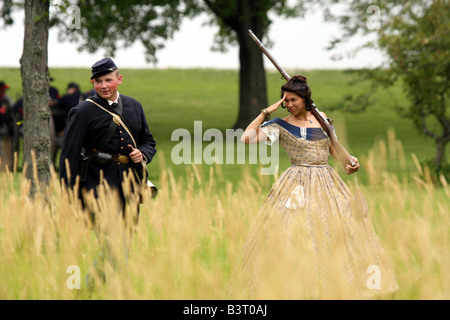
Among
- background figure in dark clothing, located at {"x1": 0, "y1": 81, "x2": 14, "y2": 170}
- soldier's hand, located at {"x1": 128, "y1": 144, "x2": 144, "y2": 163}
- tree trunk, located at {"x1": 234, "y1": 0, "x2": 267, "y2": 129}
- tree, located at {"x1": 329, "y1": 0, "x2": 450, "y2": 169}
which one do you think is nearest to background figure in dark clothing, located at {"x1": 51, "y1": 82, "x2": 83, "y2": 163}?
background figure in dark clothing, located at {"x1": 0, "y1": 81, "x2": 14, "y2": 170}

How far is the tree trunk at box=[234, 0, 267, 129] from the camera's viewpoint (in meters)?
24.6

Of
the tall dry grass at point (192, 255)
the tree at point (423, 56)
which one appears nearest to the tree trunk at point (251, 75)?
the tree at point (423, 56)

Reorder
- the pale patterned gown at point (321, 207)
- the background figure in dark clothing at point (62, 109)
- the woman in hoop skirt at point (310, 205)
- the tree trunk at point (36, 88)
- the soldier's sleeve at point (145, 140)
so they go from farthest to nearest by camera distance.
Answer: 1. the background figure in dark clothing at point (62, 109)
2. the tree trunk at point (36, 88)
3. the soldier's sleeve at point (145, 140)
4. the pale patterned gown at point (321, 207)
5. the woman in hoop skirt at point (310, 205)

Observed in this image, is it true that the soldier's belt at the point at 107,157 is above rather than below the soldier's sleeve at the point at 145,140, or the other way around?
below

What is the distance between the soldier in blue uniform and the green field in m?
10.1

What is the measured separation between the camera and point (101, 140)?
17.5 feet

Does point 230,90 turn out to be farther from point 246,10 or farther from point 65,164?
point 65,164

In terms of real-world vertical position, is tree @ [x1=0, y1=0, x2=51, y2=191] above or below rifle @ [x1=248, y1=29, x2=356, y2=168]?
above

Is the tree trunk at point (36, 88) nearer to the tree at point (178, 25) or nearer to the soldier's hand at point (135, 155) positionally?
the soldier's hand at point (135, 155)

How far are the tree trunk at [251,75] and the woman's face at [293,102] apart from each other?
19189mm

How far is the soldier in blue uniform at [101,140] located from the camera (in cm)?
525

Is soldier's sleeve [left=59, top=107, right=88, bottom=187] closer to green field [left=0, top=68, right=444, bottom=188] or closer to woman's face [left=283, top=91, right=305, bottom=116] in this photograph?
woman's face [left=283, top=91, right=305, bottom=116]
